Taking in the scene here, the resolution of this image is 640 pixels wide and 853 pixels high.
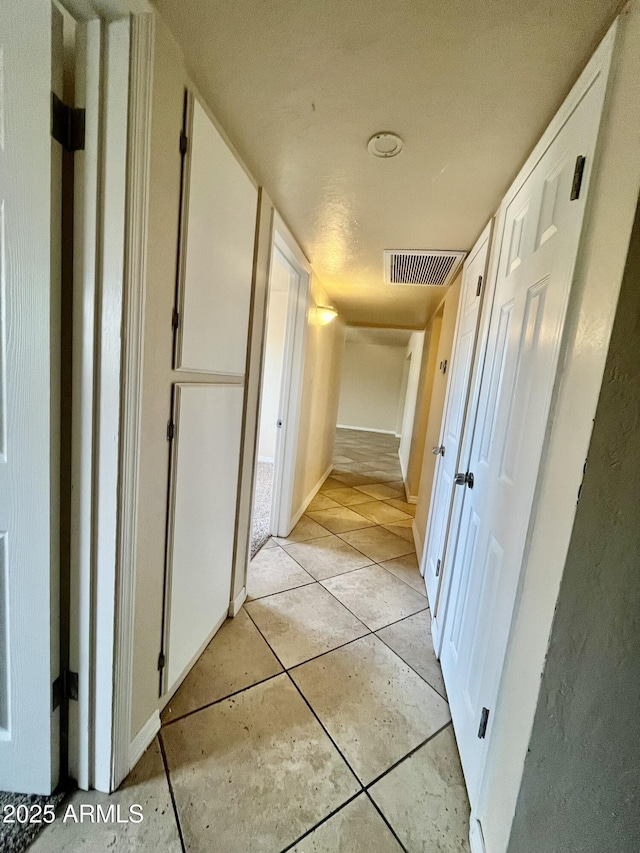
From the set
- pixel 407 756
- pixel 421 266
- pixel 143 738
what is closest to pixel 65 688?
pixel 143 738

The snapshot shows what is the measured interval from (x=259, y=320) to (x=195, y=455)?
811 mm

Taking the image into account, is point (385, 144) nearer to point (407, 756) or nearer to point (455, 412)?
→ point (455, 412)

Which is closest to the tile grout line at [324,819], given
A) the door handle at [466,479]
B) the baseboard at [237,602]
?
the baseboard at [237,602]

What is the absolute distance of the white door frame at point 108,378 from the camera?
79 centimetres

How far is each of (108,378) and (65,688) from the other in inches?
36.9

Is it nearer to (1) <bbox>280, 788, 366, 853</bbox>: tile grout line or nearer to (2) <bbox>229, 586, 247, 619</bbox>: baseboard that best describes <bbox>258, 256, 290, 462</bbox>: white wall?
(2) <bbox>229, 586, 247, 619</bbox>: baseboard

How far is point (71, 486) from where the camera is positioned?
909mm

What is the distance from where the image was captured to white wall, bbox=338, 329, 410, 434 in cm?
916

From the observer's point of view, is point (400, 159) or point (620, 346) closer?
point (620, 346)

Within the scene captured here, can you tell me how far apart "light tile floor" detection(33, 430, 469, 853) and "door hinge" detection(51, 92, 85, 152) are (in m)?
1.80

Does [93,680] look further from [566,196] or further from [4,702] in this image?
[566,196]

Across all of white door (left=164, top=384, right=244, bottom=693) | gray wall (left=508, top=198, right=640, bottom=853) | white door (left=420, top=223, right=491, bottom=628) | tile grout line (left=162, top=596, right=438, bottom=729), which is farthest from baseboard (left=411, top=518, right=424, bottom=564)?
gray wall (left=508, top=198, right=640, bottom=853)

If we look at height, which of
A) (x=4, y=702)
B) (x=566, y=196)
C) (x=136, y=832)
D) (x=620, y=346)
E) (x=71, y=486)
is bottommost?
(x=136, y=832)

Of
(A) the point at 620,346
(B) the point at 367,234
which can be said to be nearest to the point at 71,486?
(A) the point at 620,346
